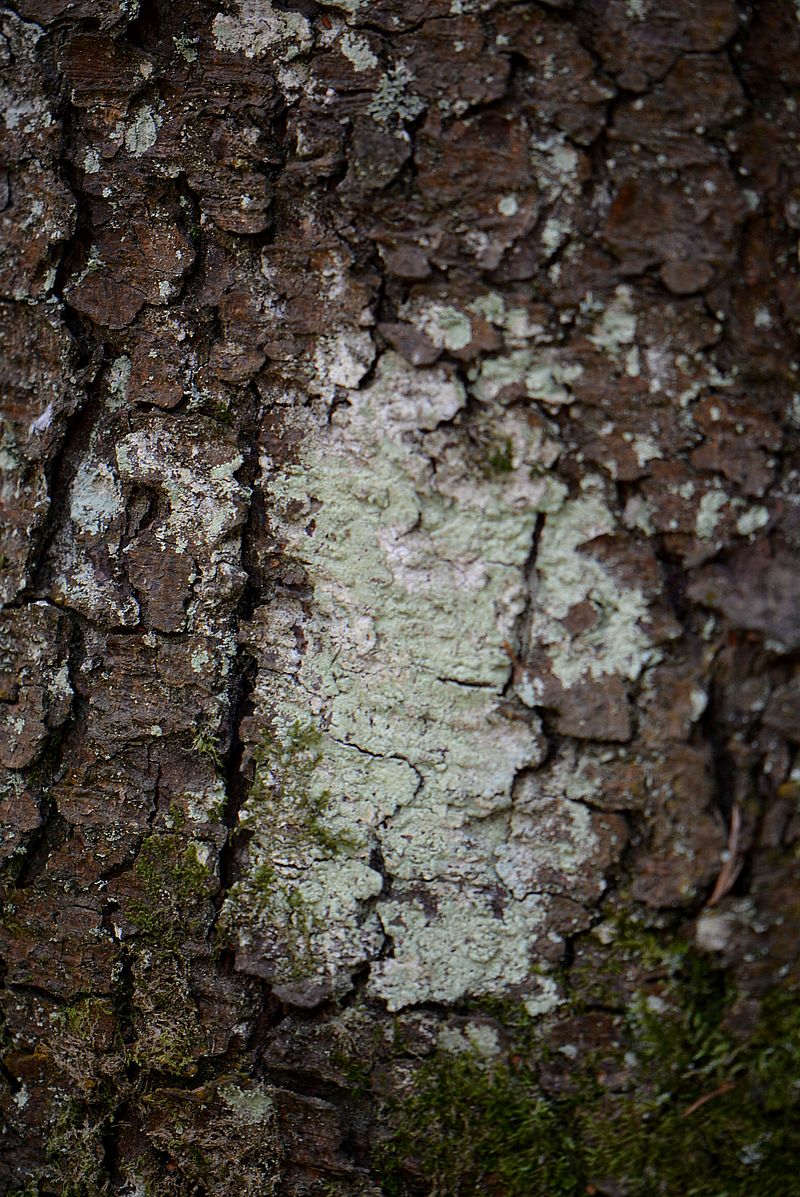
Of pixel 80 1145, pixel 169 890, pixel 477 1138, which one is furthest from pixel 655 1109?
pixel 80 1145

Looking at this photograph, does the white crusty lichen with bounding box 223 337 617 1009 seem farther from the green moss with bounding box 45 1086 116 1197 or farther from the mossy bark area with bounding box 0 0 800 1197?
the green moss with bounding box 45 1086 116 1197

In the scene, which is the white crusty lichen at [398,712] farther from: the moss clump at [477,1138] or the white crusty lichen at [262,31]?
the white crusty lichen at [262,31]

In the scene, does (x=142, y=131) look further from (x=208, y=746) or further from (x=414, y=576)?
(x=208, y=746)

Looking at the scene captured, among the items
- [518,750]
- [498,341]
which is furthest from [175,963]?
[498,341]

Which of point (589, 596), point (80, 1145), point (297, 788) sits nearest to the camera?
point (589, 596)

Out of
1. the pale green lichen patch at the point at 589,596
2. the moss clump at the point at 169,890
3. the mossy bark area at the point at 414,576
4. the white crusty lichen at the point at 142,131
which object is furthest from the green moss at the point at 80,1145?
the white crusty lichen at the point at 142,131

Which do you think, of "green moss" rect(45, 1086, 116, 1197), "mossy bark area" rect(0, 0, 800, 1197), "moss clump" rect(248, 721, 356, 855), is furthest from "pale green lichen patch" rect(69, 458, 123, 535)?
"green moss" rect(45, 1086, 116, 1197)
